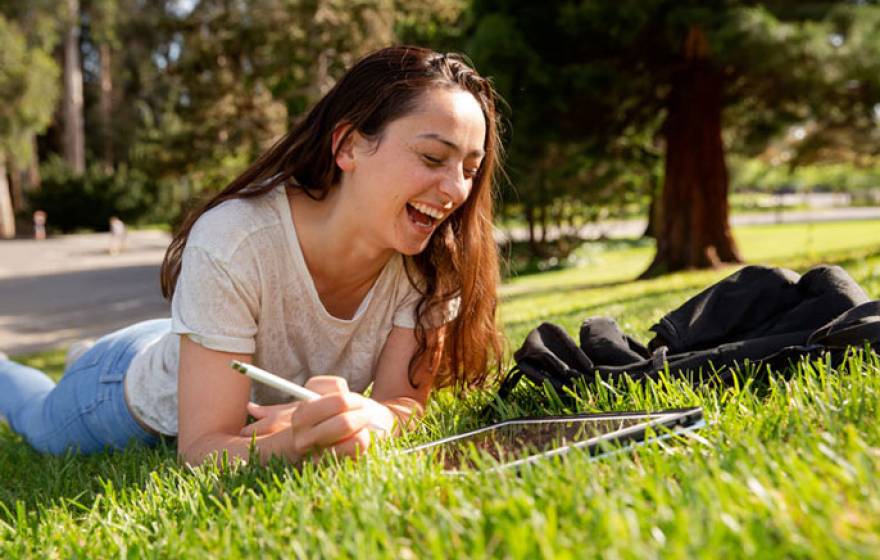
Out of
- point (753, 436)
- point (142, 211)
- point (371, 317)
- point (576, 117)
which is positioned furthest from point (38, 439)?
point (142, 211)

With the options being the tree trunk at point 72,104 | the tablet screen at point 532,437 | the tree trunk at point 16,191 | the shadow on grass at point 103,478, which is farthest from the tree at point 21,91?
the tablet screen at point 532,437

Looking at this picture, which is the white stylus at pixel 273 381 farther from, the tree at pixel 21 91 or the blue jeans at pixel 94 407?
the tree at pixel 21 91

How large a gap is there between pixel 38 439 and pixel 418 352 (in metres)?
1.73

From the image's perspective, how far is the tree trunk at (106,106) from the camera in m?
42.1

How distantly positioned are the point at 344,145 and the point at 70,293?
14.5 metres

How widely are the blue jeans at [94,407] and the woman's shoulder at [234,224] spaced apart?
951 millimetres

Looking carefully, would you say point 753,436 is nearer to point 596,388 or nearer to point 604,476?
point 604,476

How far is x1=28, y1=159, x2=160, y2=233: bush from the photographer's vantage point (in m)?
36.5

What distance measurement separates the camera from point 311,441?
6.10 feet

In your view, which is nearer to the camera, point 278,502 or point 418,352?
point 278,502

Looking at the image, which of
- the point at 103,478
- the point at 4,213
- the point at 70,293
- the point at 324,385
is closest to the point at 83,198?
the point at 4,213

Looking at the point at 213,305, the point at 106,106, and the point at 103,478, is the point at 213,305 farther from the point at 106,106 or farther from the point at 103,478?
the point at 106,106

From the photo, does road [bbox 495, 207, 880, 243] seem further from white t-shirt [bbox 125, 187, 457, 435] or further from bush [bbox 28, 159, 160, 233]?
bush [bbox 28, 159, 160, 233]

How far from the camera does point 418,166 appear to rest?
7.60 ft
